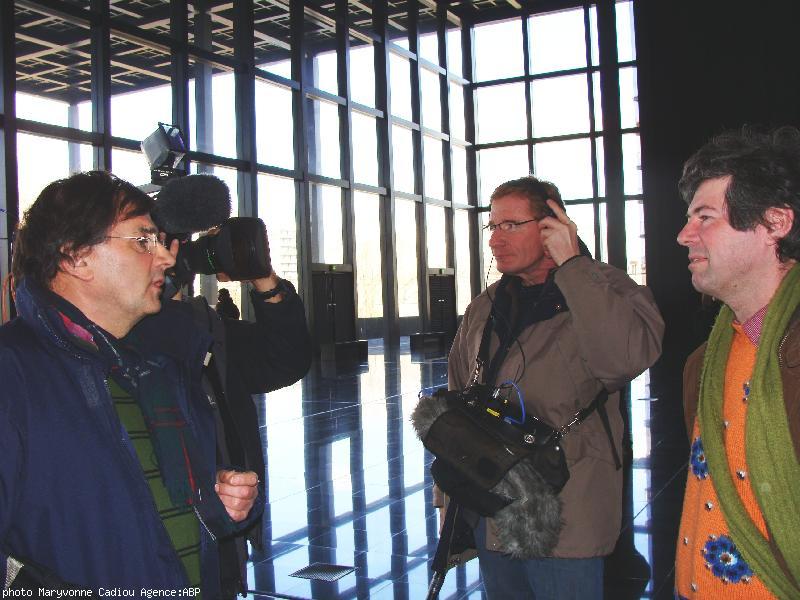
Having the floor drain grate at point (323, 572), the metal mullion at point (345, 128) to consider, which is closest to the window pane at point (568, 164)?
the metal mullion at point (345, 128)

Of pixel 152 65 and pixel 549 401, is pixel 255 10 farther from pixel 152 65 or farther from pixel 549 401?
pixel 549 401

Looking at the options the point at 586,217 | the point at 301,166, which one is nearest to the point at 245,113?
the point at 301,166

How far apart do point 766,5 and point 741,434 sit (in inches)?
170

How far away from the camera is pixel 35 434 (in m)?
1.27

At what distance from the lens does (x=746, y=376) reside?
146cm

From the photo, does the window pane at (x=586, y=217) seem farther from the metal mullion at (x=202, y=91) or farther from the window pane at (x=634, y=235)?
the metal mullion at (x=202, y=91)

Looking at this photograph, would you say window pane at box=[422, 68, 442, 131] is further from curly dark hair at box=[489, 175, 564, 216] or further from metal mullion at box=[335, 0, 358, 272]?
curly dark hair at box=[489, 175, 564, 216]

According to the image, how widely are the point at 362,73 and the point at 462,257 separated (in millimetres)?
5795

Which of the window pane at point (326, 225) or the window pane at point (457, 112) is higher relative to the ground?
the window pane at point (457, 112)

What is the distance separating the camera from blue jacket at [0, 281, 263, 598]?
49.7 inches

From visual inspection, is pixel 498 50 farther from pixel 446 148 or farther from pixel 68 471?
pixel 68 471

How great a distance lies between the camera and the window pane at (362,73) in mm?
18359

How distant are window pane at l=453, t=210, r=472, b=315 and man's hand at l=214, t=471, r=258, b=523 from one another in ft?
65.0

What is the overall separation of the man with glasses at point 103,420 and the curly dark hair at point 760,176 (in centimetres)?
108
